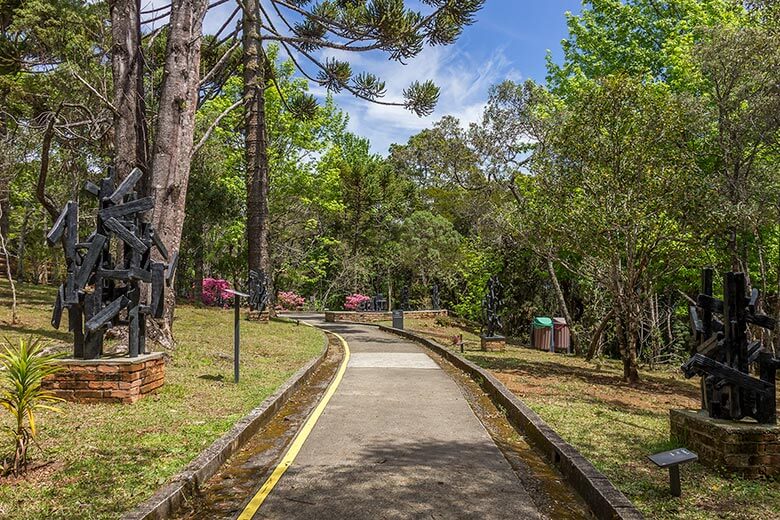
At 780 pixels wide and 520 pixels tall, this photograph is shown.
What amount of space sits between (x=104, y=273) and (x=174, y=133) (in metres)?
4.82

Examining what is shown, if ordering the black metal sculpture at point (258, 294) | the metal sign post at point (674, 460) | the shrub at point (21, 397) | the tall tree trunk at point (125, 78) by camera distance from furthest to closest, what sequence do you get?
the black metal sculpture at point (258, 294) < the tall tree trunk at point (125, 78) < the shrub at point (21, 397) < the metal sign post at point (674, 460)

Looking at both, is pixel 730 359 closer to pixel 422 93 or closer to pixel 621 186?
pixel 621 186

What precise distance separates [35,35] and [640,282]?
58.2 ft

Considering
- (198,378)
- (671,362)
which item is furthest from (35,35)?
(671,362)

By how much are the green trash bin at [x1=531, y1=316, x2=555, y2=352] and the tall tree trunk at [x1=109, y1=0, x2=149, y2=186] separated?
15.1m

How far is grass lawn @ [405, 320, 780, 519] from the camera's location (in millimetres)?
4512

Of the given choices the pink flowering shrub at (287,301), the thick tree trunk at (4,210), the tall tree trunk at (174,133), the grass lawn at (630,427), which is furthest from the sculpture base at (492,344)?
the pink flowering shrub at (287,301)

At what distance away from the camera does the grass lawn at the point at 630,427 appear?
4.51 meters

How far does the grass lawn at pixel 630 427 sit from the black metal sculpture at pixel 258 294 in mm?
9543

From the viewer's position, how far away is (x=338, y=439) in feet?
21.9

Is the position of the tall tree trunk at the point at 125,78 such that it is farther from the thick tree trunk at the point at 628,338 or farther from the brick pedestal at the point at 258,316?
the brick pedestal at the point at 258,316

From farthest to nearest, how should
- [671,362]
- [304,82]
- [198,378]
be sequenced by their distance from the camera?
[304,82] → [671,362] → [198,378]

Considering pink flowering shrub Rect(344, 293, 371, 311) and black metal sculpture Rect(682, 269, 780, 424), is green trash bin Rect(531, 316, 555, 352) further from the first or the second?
black metal sculpture Rect(682, 269, 780, 424)

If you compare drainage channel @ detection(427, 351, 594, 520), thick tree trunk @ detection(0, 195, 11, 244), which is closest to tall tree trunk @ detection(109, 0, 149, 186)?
thick tree trunk @ detection(0, 195, 11, 244)
